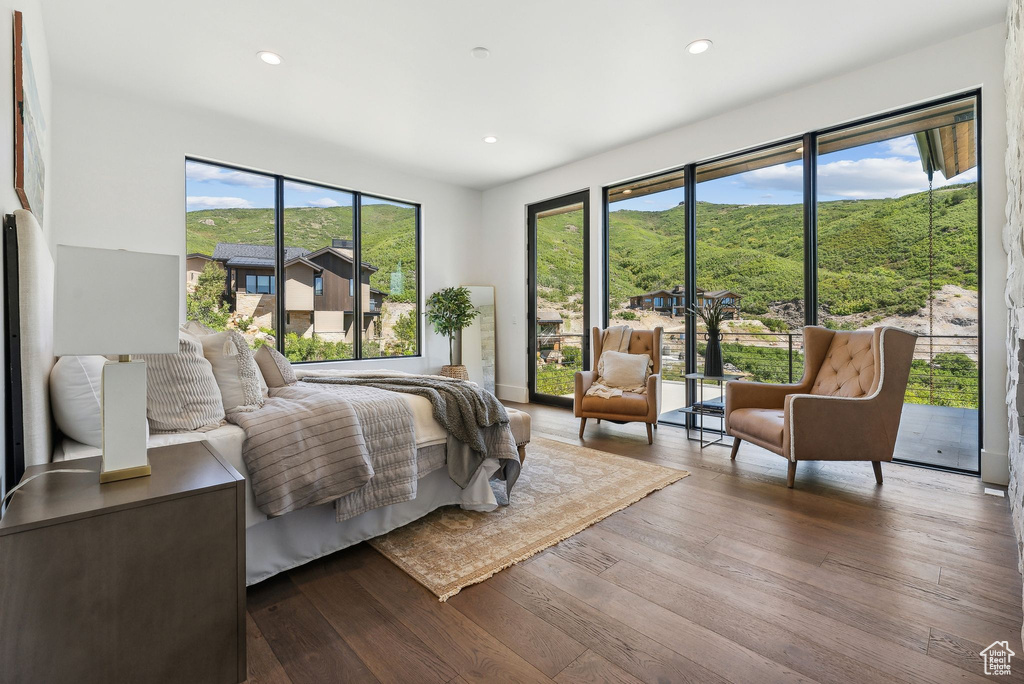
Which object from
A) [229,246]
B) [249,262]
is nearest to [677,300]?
[249,262]

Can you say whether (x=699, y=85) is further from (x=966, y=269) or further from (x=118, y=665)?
(x=118, y=665)

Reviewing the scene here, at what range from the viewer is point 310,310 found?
5.04 meters

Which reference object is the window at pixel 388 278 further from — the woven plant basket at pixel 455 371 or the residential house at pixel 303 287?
the woven plant basket at pixel 455 371

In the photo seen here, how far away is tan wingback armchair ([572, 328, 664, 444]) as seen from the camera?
3.86 m

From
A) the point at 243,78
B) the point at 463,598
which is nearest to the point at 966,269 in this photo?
the point at 463,598

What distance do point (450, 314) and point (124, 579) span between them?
4891 mm

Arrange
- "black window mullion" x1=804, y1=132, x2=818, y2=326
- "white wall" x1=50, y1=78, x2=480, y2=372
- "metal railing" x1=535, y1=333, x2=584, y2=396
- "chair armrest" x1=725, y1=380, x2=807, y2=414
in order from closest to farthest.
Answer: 1. "chair armrest" x1=725, y1=380, x2=807, y2=414
2. "white wall" x1=50, y1=78, x2=480, y2=372
3. "black window mullion" x1=804, y1=132, x2=818, y2=326
4. "metal railing" x1=535, y1=333, x2=584, y2=396

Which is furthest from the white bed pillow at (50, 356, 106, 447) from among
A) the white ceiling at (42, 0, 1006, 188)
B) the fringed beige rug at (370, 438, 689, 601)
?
the white ceiling at (42, 0, 1006, 188)

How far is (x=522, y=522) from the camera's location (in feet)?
7.86

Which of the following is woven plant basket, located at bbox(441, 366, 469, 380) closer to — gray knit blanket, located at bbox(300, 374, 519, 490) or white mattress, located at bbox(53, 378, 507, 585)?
gray knit blanket, located at bbox(300, 374, 519, 490)

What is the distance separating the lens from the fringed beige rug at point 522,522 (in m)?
1.98

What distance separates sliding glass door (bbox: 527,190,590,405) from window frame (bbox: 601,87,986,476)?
26 centimetres

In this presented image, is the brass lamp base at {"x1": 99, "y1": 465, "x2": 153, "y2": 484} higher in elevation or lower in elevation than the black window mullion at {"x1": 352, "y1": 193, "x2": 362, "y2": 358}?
lower

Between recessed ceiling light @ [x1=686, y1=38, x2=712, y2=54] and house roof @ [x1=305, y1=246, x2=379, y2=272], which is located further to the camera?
house roof @ [x1=305, y1=246, x2=379, y2=272]
